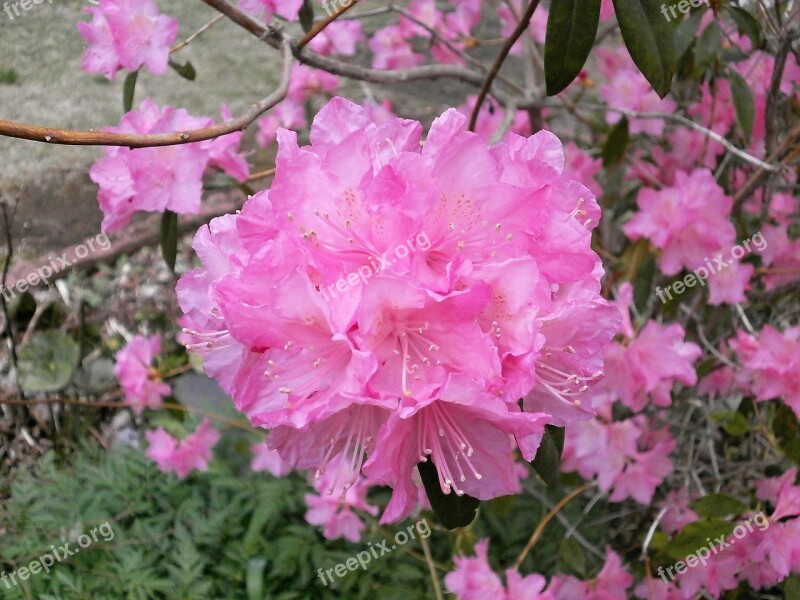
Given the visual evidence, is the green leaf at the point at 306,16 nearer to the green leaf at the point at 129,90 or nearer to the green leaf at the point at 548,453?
the green leaf at the point at 129,90

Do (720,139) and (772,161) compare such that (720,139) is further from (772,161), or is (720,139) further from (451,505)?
(451,505)

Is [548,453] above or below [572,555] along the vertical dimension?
above

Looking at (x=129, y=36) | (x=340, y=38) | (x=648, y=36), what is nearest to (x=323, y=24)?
(x=648, y=36)

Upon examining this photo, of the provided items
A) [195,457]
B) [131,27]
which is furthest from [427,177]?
[195,457]

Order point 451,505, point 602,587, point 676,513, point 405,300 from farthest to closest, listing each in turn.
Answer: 1. point 676,513
2. point 602,587
3. point 451,505
4. point 405,300

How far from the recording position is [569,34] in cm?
86

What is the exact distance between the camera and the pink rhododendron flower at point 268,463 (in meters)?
1.77

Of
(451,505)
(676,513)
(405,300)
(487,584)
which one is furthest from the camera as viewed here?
(676,513)

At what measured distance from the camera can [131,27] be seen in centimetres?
119

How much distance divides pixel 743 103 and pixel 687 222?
26 centimetres

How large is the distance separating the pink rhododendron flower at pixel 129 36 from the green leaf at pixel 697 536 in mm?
1148

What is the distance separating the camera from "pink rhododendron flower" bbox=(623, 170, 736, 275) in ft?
4.57

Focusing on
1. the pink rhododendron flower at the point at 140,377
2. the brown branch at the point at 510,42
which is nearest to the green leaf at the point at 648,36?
the brown branch at the point at 510,42

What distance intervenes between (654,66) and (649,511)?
1.30 metres
